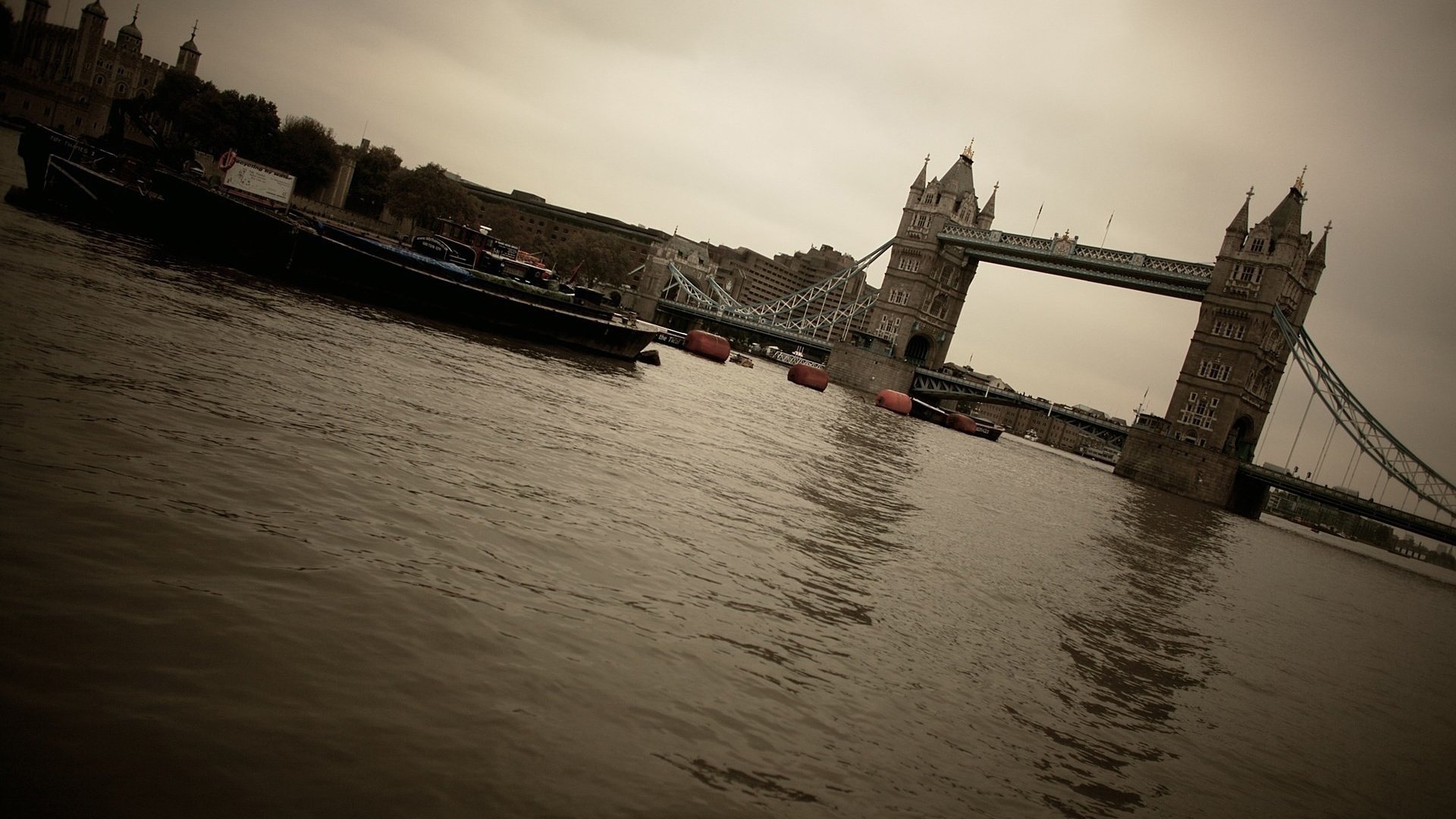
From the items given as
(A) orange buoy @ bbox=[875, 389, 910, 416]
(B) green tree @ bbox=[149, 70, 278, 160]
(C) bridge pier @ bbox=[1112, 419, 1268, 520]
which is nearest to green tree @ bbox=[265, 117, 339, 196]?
(B) green tree @ bbox=[149, 70, 278, 160]

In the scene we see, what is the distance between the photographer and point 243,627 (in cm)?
404

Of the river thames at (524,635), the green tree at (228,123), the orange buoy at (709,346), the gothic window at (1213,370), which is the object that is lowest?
the river thames at (524,635)

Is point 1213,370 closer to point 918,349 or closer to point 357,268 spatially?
point 918,349

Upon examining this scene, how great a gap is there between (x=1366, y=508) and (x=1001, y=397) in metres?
27.6

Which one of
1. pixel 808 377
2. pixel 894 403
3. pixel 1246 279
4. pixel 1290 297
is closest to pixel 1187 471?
pixel 1246 279

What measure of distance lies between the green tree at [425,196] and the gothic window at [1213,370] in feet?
259

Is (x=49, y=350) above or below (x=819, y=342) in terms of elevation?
below

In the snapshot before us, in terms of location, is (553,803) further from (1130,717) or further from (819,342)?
(819,342)

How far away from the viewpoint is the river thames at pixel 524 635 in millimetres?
3393

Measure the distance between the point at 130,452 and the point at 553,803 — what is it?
4.88m

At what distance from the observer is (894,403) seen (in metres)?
64.5

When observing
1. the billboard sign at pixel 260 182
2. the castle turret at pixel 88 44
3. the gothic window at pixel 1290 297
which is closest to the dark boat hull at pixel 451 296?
the billboard sign at pixel 260 182

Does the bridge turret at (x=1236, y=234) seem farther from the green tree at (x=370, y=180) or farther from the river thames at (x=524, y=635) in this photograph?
the green tree at (x=370, y=180)

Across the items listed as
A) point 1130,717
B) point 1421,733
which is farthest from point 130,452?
point 1421,733
